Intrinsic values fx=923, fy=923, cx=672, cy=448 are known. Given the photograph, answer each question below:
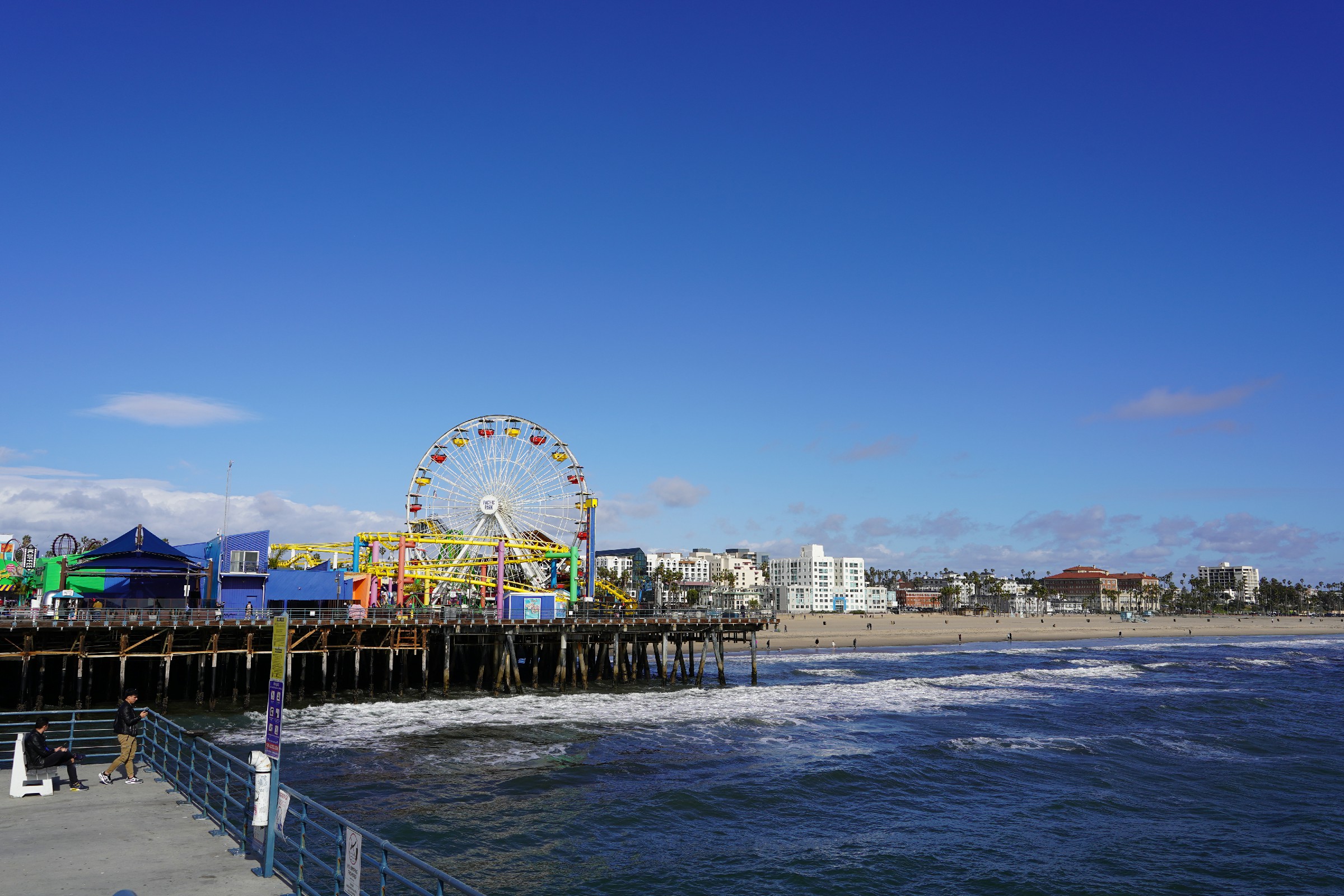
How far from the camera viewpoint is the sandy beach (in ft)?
365

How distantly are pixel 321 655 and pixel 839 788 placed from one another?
102ft

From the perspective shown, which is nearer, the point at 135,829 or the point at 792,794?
the point at 135,829

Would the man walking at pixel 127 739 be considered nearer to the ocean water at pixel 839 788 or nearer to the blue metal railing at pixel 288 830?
the blue metal railing at pixel 288 830

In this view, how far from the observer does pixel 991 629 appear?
479ft

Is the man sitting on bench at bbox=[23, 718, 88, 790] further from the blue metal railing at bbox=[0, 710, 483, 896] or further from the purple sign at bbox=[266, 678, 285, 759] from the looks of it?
the purple sign at bbox=[266, 678, 285, 759]

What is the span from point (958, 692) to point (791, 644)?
49340 mm

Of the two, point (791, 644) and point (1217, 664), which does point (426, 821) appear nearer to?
point (1217, 664)

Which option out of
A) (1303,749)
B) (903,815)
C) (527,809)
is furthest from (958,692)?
(527,809)

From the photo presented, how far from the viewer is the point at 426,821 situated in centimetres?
2142

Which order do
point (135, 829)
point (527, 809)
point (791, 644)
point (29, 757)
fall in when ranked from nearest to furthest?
1. point (135, 829)
2. point (29, 757)
3. point (527, 809)
4. point (791, 644)

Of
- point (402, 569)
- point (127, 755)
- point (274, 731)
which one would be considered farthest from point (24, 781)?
point (402, 569)

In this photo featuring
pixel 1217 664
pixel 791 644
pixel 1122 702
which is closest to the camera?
pixel 1122 702

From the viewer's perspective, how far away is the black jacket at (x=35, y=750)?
15086mm

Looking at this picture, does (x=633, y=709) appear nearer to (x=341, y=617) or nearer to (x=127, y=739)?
(x=341, y=617)
